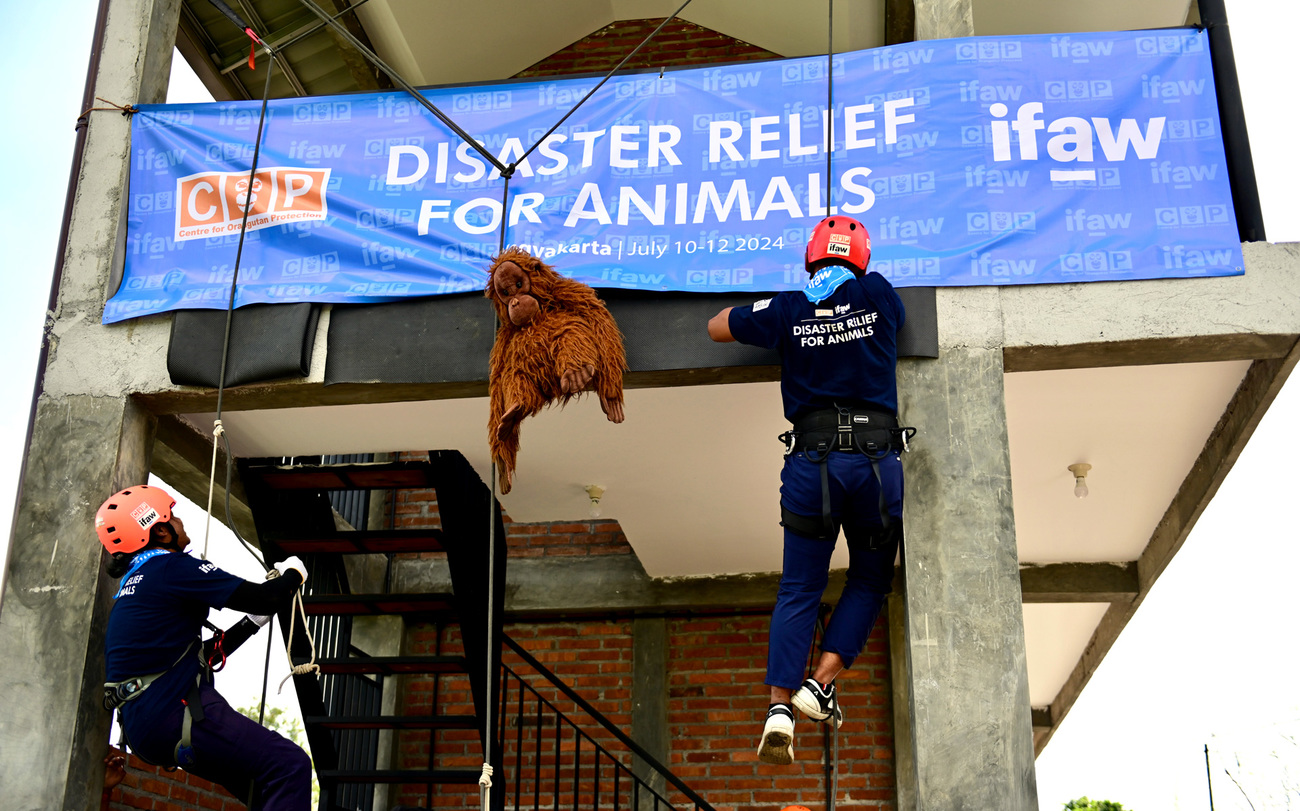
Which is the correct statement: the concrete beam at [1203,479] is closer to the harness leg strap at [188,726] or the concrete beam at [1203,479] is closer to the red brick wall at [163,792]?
the harness leg strap at [188,726]

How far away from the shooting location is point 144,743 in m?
4.24

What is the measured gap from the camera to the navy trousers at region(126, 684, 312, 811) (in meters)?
4.23

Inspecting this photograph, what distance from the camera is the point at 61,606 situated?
4.77m

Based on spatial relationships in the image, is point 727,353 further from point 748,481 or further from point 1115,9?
point 1115,9

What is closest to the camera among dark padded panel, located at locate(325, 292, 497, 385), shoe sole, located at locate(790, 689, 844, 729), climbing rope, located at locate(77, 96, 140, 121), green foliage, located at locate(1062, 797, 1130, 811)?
shoe sole, located at locate(790, 689, 844, 729)

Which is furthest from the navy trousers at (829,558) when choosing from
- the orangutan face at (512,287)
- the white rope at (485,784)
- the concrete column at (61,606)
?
the concrete column at (61,606)

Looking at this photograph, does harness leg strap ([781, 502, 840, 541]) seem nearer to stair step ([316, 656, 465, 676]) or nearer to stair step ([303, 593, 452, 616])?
stair step ([303, 593, 452, 616])

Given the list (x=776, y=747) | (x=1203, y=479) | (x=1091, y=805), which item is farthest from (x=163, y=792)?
(x=1091, y=805)

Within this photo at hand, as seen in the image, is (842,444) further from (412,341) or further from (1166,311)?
(412,341)

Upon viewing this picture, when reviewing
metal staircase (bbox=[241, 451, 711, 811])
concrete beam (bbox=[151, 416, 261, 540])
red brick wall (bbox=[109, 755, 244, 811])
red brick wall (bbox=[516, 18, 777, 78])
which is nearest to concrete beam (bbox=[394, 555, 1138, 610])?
metal staircase (bbox=[241, 451, 711, 811])

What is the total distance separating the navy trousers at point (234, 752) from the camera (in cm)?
423

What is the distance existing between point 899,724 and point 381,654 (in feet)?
11.4

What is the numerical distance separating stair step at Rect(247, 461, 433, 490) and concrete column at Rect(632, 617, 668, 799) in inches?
103

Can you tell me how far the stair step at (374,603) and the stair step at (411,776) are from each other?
772 mm
